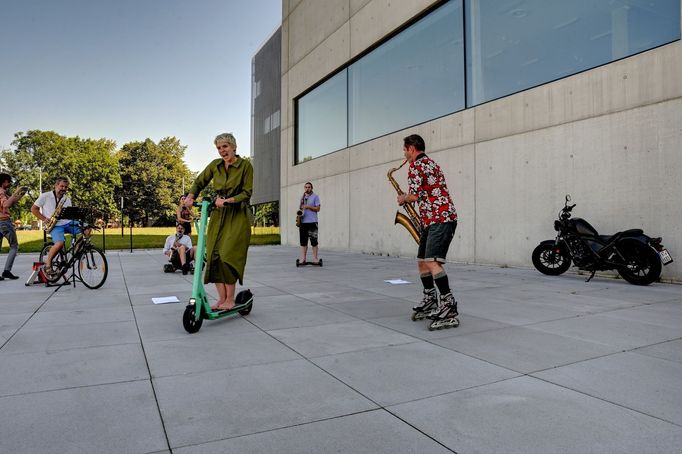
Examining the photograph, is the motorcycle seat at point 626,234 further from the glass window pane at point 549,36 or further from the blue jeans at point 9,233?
the blue jeans at point 9,233

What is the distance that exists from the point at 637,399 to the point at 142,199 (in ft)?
223

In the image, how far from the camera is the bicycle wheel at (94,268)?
716 cm

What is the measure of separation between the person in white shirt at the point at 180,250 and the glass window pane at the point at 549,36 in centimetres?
716

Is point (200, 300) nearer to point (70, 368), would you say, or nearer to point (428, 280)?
point (70, 368)

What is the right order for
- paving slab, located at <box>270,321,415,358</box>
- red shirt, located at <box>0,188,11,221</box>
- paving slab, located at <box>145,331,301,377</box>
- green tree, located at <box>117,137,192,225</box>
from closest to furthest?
paving slab, located at <box>145,331,301,377</box>
paving slab, located at <box>270,321,415,358</box>
red shirt, located at <box>0,188,11,221</box>
green tree, located at <box>117,137,192,225</box>

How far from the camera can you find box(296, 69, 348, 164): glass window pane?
1683 centimetres

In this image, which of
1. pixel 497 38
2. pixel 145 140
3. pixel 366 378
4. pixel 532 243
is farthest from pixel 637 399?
pixel 145 140

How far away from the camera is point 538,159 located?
30.4ft

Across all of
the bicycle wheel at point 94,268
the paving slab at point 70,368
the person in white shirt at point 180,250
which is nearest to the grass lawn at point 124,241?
the person in white shirt at point 180,250

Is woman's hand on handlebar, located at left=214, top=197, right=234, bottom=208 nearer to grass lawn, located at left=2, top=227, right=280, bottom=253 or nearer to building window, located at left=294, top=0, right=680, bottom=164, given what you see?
building window, located at left=294, top=0, right=680, bottom=164

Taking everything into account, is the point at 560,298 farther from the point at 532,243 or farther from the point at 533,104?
the point at 533,104

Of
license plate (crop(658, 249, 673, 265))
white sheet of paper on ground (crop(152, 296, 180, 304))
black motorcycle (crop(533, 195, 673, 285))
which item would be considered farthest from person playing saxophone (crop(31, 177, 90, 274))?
license plate (crop(658, 249, 673, 265))

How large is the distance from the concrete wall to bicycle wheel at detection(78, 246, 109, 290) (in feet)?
25.1

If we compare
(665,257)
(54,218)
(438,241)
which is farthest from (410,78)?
(438,241)
